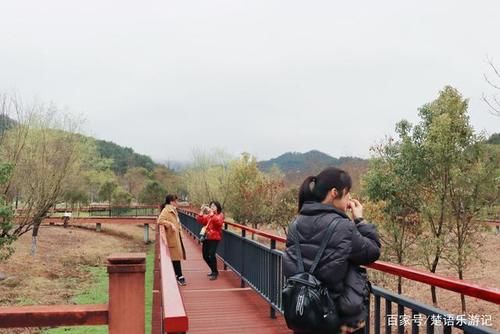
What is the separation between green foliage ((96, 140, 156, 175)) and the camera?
341 feet

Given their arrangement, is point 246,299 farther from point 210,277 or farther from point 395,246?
point 395,246

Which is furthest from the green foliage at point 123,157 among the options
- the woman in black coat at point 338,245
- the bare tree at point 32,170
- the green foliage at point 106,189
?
the woman in black coat at point 338,245

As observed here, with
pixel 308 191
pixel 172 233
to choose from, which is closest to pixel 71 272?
pixel 172 233

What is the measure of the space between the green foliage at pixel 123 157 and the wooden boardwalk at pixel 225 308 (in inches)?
3735

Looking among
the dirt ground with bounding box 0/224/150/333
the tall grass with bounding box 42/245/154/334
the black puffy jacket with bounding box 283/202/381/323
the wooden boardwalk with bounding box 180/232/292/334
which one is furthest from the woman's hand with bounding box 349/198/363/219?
the dirt ground with bounding box 0/224/150/333

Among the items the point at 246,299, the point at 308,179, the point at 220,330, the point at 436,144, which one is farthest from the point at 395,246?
the point at 308,179

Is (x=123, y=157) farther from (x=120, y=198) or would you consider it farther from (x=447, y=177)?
(x=447, y=177)

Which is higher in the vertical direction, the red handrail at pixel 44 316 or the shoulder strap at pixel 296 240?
the shoulder strap at pixel 296 240

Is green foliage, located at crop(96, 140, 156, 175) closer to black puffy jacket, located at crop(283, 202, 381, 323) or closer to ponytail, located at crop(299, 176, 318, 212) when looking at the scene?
ponytail, located at crop(299, 176, 318, 212)

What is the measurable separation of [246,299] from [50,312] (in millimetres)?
4540

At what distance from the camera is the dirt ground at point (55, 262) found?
12646 millimetres

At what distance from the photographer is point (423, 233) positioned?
13023 millimetres

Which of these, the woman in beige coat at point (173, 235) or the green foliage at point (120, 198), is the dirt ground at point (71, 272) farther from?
the green foliage at point (120, 198)

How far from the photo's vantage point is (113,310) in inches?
96.8
